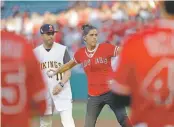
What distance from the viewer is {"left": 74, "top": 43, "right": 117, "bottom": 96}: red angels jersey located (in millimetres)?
9266

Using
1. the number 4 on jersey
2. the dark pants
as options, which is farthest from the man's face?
the number 4 on jersey

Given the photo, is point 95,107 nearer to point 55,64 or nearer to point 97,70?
point 97,70

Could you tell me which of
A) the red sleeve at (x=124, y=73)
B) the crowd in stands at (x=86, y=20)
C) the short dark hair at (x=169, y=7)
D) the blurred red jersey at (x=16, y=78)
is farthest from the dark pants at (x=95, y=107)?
the crowd in stands at (x=86, y=20)

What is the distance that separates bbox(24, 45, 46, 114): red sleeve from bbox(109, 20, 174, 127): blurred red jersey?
722 mm

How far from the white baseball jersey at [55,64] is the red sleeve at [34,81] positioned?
5.02 metres

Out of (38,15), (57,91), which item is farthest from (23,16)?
(57,91)

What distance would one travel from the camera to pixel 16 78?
4.70m

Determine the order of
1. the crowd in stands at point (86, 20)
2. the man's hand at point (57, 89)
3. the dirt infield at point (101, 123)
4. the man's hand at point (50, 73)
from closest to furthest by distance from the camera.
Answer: the man's hand at point (57, 89)
the man's hand at point (50, 73)
the dirt infield at point (101, 123)
the crowd in stands at point (86, 20)

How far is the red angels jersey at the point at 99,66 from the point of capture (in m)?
9.27

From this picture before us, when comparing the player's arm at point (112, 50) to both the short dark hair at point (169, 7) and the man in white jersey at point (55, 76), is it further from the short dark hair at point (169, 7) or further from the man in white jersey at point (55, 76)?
the short dark hair at point (169, 7)

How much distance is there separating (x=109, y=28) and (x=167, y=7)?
53.3 ft

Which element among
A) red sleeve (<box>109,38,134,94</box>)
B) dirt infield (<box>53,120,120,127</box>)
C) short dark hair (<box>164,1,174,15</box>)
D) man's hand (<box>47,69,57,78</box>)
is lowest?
dirt infield (<box>53,120,120,127</box>)

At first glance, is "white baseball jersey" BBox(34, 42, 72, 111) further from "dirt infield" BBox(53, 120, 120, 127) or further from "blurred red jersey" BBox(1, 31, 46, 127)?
"blurred red jersey" BBox(1, 31, 46, 127)

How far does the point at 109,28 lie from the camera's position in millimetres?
20500
